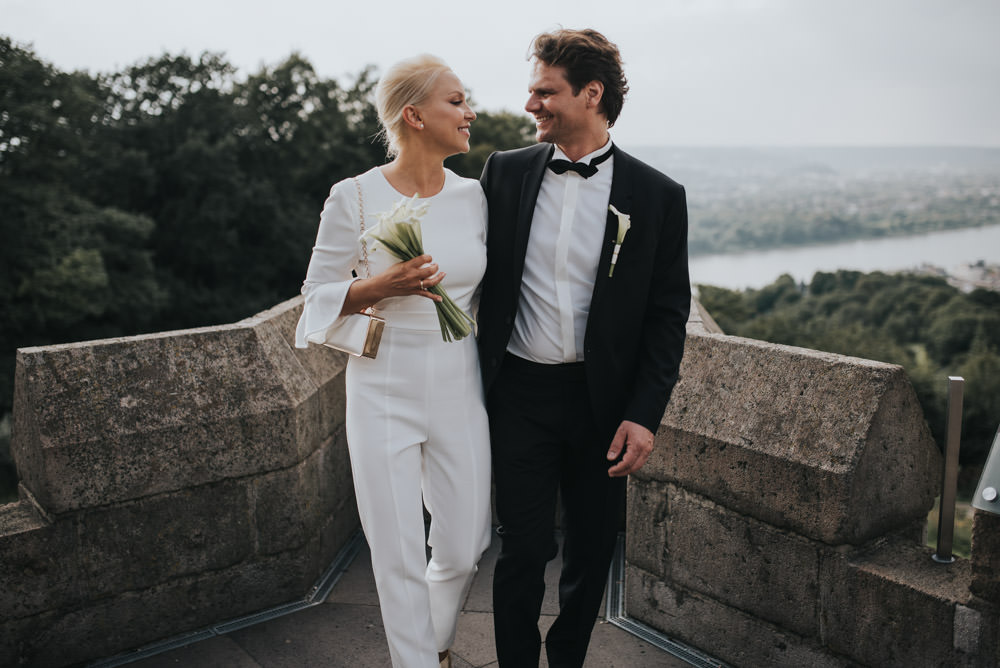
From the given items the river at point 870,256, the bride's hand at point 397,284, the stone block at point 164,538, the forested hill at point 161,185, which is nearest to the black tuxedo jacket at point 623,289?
the bride's hand at point 397,284

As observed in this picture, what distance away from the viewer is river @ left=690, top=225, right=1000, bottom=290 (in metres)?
47.5

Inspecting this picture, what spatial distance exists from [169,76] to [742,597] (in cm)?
3780

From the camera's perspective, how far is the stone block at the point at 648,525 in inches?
115

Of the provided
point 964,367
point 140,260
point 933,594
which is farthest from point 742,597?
point 964,367

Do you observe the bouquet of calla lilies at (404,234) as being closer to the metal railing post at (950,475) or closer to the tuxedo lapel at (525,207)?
the tuxedo lapel at (525,207)

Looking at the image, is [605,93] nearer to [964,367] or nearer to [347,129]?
[347,129]

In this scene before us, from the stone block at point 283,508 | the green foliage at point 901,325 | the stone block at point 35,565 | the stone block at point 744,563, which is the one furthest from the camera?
the green foliage at point 901,325

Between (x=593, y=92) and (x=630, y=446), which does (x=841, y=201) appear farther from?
(x=630, y=446)

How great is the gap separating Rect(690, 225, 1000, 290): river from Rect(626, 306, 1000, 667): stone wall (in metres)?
43.1

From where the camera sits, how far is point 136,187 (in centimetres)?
3338

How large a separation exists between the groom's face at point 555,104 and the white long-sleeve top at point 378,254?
1.04 ft

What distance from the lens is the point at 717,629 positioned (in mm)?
2789

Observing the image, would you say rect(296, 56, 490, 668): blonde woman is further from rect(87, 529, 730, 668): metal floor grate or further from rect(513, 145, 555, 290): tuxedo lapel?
rect(87, 529, 730, 668): metal floor grate

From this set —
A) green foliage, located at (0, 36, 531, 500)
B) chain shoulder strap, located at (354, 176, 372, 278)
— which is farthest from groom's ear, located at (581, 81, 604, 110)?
green foliage, located at (0, 36, 531, 500)
